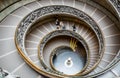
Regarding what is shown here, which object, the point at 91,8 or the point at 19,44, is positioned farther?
the point at 91,8

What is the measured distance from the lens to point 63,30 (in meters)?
17.0

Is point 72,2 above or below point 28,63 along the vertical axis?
above

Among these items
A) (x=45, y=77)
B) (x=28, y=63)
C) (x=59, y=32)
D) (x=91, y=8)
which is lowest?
(x=45, y=77)

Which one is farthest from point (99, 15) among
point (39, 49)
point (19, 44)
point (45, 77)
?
point (45, 77)

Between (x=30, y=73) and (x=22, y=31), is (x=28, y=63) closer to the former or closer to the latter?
(x=30, y=73)

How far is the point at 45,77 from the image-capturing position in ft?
36.3

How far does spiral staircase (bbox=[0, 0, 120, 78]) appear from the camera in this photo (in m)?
14.3

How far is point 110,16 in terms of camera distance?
16.9 meters

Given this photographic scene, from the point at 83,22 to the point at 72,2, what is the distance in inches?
71.7

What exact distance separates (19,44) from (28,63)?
2011mm

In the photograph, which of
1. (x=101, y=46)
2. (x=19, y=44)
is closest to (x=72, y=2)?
(x=101, y=46)

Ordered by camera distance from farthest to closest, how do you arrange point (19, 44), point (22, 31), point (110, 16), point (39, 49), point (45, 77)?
point (110, 16), point (39, 49), point (22, 31), point (19, 44), point (45, 77)

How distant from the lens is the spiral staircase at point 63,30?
14.3 m

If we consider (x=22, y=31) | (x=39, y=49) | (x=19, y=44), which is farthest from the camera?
(x=39, y=49)
